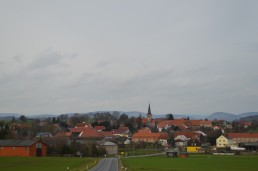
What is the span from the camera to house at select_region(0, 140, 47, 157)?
278ft

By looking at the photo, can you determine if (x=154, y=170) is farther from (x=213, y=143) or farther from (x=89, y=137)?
(x=213, y=143)

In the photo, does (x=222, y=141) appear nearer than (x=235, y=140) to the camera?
Yes

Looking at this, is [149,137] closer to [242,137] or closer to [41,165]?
[242,137]

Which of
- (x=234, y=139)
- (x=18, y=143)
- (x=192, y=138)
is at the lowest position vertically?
(x=234, y=139)

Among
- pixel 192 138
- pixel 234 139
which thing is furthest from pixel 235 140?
pixel 192 138

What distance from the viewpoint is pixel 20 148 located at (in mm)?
85000

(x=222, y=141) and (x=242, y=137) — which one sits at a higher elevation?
(x=242, y=137)

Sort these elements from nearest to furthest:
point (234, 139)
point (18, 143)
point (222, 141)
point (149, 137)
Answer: point (18, 143) → point (222, 141) → point (234, 139) → point (149, 137)

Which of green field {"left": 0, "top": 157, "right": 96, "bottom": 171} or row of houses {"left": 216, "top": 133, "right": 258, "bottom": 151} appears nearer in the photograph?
green field {"left": 0, "top": 157, "right": 96, "bottom": 171}

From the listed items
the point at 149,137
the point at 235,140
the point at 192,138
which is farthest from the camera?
the point at 149,137

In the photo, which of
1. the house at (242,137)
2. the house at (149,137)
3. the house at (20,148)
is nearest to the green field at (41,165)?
the house at (20,148)

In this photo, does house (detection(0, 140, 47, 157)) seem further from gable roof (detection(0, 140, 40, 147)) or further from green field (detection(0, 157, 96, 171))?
green field (detection(0, 157, 96, 171))

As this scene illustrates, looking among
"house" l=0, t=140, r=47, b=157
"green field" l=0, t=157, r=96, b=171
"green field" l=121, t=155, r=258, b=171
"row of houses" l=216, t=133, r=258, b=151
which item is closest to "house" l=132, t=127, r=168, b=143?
"row of houses" l=216, t=133, r=258, b=151

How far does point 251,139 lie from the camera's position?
145m
